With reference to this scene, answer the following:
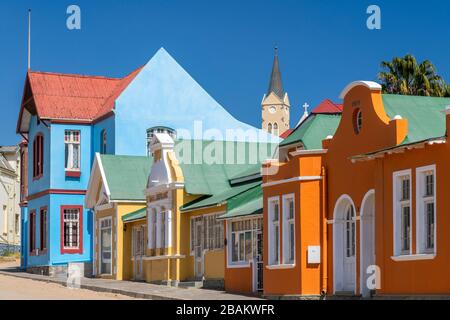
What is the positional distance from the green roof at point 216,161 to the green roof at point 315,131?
16.8ft

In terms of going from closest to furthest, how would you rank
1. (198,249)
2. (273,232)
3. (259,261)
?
(273,232) → (259,261) → (198,249)

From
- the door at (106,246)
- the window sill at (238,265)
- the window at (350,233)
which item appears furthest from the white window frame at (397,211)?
the door at (106,246)

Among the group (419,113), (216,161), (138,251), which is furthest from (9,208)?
(419,113)

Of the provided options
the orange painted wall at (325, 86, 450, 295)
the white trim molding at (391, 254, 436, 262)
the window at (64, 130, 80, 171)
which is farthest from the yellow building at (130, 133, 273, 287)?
the white trim molding at (391, 254, 436, 262)

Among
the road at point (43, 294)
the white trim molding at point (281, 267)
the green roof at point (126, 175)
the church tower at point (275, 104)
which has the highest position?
the church tower at point (275, 104)

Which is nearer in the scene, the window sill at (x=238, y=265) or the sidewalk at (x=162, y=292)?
the sidewalk at (x=162, y=292)

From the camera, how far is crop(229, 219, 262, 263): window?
31.7 metres

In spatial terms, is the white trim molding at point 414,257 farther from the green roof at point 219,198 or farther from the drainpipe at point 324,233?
the green roof at point 219,198

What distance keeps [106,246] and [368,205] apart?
20.3 m

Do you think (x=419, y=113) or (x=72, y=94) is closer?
(x=419, y=113)

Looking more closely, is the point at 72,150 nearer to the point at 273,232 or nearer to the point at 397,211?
the point at 273,232

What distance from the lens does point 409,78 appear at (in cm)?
4953

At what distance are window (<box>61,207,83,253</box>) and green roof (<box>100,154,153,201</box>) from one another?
5.07 meters

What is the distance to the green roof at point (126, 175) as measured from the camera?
140 ft
